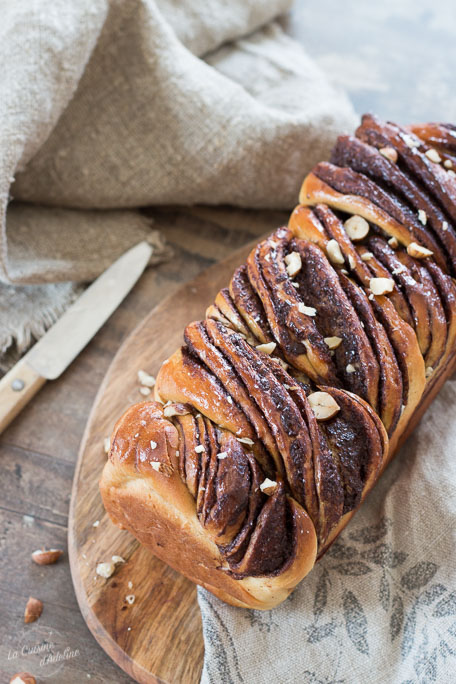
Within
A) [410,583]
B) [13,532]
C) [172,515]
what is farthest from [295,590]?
[13,532]

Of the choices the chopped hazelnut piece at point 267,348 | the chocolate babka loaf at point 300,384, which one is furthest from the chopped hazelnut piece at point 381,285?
the chopped hazelnut piece at point 267,348

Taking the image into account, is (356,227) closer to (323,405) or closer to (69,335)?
(323,405)

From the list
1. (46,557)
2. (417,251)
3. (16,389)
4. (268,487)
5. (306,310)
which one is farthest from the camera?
(16,389)

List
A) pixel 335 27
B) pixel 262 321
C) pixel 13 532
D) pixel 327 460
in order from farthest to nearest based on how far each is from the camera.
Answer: pixel 335 27
pixel 13 532
pixel 262 321
pixel 327 460

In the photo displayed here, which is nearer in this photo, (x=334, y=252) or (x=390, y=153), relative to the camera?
(x=334, y=252)

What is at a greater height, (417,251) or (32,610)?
(417,251)

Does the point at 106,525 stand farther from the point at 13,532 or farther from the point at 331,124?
the point at 331,124

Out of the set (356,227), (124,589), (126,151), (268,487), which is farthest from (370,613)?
(126,151)
